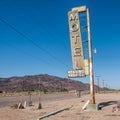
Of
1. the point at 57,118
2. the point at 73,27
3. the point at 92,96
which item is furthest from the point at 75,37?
the point at 57,118

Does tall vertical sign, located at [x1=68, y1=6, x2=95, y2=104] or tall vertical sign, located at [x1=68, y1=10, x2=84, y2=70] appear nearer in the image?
tall vertical sign, located at [x1=68, y1=6, x2=95, y2=104]

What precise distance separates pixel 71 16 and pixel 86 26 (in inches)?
74.6

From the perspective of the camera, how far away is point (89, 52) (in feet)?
68.9

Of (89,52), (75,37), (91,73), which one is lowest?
(91,73)

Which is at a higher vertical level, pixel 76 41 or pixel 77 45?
pixel 76 41

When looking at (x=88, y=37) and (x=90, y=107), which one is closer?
(x=90, y=107)

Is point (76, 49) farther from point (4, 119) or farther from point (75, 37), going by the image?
point (4, 119)

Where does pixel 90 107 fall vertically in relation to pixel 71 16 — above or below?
below

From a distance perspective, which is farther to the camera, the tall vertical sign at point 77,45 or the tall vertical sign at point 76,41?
the tall vertical sign at point 76,41

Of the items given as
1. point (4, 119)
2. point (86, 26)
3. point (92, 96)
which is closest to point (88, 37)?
point (86, 26)

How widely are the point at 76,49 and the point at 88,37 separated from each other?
2104mm

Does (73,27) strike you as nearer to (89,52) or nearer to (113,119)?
(89,52)

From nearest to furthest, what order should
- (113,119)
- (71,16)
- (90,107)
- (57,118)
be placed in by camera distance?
(113,119) < (57,118) < (90,107) < (71,16)

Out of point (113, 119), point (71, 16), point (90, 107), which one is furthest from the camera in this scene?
point (71, 16)
